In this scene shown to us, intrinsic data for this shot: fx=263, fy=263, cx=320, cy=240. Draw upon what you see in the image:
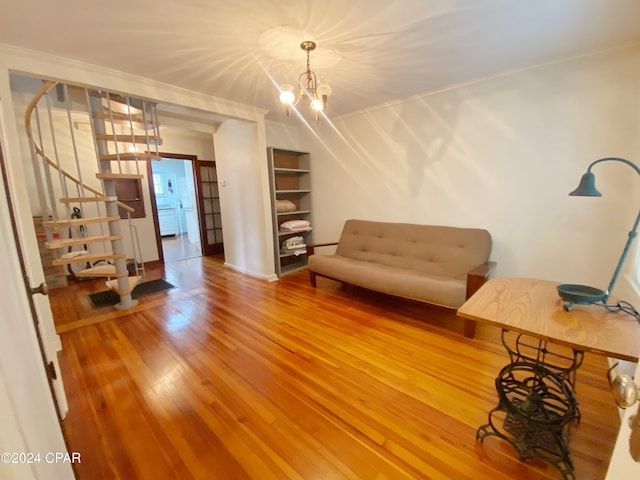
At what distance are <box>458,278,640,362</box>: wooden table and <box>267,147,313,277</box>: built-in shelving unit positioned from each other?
2959mm

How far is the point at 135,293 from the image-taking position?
3.38 metres

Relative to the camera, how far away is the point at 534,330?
1.01m

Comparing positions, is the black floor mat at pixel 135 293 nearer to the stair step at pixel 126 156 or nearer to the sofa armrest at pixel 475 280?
the stair step at pixel 126 156

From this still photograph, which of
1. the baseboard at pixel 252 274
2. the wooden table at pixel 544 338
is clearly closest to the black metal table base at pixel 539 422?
the wooden table at pixel 544 338

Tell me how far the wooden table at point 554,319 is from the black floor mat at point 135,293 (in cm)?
363

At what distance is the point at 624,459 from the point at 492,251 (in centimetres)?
248

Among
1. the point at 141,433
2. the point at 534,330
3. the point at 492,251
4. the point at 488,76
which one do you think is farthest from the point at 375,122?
the point at 141,433

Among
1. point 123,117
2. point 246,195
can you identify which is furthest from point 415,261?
point 123,117

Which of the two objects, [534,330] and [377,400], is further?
[377,400]

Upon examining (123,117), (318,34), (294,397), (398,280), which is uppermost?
(318,34)

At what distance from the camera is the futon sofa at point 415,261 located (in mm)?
2281

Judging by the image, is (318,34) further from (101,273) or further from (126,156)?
(101,273)

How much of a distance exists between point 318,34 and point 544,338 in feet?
6.88

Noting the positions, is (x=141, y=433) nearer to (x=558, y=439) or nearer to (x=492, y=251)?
(x=558, y=439)
